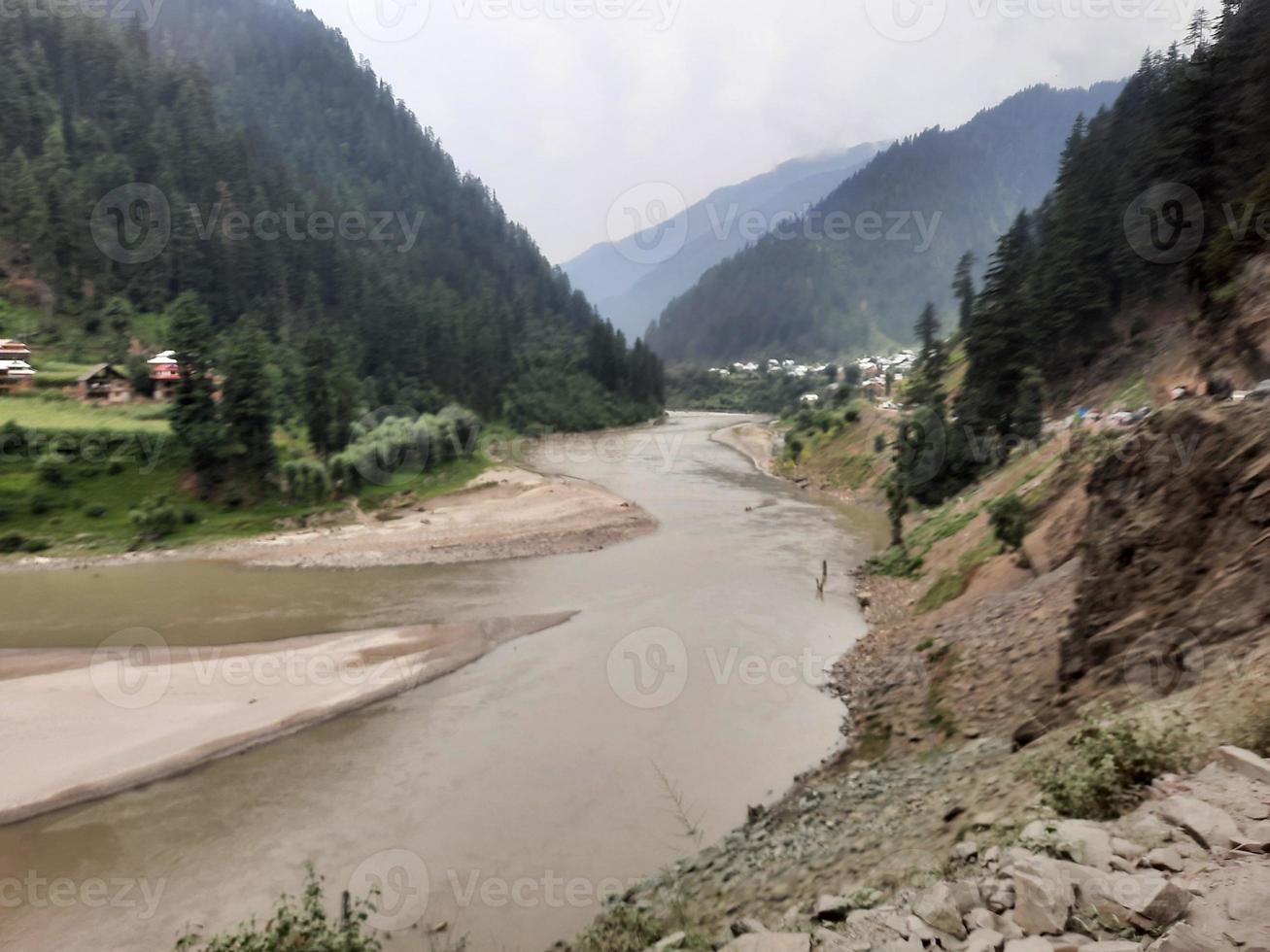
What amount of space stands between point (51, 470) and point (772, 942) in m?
50.9

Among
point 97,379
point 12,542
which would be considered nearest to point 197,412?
point 12,542

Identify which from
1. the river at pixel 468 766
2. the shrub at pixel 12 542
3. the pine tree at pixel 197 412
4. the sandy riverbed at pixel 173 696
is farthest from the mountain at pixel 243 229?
the sandy riverbed at pixel 173 696

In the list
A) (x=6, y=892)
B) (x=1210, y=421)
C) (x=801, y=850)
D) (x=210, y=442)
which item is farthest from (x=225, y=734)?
(x=210, y=442)

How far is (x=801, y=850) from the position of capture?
1232 centimetres

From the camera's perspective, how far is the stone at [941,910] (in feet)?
22.0

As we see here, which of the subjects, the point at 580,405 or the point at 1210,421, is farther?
the point at 580,405

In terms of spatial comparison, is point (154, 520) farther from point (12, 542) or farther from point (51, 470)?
point (51, 470)

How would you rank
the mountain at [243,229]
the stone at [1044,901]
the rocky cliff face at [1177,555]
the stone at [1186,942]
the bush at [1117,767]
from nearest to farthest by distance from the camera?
the stone at [1186,942]
the stone at [1044,901]
the bush at [1117,767]
the rocky cliff face at [1177,555]
the mountain at [243,229]

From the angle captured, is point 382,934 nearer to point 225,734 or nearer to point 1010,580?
point 225,734

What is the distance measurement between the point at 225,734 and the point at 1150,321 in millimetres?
49813

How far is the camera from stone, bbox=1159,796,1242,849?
6.40 metres

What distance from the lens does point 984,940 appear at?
6.17 meters

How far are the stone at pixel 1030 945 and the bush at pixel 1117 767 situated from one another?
9.68 ft

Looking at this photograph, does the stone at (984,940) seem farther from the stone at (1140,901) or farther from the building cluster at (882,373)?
the building cluster at (882,373)
